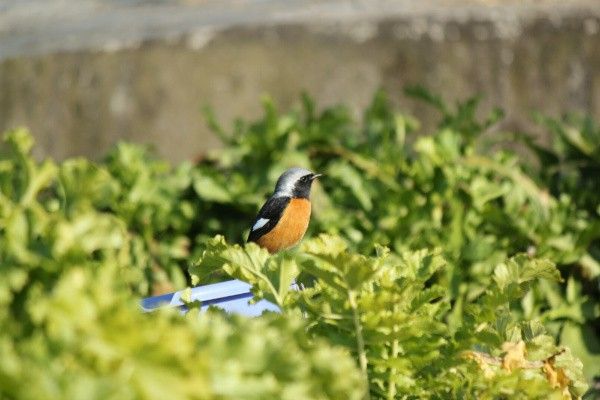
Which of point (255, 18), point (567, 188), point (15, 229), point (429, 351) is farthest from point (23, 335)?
point (255, 18)

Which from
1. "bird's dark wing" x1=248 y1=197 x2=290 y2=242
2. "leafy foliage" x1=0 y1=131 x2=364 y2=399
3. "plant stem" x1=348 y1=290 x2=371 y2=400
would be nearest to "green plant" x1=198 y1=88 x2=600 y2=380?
"bird's dark wing" x1=248 y1=197 x2=290 y2=242

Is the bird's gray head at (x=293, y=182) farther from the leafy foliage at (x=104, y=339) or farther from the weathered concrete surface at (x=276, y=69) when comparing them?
the leafy foliage at (x=104, y=339)

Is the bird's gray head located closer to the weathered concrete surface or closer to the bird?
the bird

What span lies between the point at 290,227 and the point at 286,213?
0.08 m

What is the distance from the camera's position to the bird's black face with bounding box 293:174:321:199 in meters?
4.37

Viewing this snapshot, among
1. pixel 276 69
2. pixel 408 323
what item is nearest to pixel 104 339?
pixel 408 323

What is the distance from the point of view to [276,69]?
619 cm

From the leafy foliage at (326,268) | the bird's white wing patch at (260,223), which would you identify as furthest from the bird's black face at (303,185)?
the leafy foliage at (326,268)

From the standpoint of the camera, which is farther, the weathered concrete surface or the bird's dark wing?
the weathered concrete surface

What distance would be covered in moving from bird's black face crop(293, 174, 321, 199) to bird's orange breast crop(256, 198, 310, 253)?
0.08ft

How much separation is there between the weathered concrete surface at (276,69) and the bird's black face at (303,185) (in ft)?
5.93

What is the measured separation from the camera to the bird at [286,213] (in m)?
4.33

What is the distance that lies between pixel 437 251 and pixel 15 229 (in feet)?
3.78

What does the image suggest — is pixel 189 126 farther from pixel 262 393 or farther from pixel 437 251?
pixel 262 393
